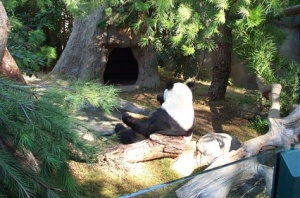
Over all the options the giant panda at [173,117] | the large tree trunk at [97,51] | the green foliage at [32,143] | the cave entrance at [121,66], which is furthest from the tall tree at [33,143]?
the cave entrance at [121,66]

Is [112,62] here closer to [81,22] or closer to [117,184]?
[81,22]

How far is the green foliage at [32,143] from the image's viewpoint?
1.62 meters

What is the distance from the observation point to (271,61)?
448 cm

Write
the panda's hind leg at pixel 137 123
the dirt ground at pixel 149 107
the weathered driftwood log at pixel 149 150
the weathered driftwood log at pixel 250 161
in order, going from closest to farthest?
1. the weathered driftwood log at pixel 250 161
2. the dirt ground at pixel 149 107
3. the weathered driftwood log at pixel 149 150
4. the panda's hind leg at pixel 137 123

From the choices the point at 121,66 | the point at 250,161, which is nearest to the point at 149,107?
the point at 121,66

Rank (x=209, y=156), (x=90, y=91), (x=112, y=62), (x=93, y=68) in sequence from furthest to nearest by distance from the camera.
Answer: (x=112, y=62), (x=93, y=68), (x=209, y=156), (x=90, y=91)

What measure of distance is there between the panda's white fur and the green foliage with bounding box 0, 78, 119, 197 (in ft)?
7.05

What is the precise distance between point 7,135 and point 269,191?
3.39 ft

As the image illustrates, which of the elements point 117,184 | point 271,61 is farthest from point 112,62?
point 117,184

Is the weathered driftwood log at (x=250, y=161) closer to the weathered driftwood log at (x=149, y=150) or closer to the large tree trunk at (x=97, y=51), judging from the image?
the weathered driftwood log at (x=149, y=150)

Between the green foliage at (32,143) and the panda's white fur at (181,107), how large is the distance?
7.05 feet

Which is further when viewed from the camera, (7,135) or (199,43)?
(199,43)

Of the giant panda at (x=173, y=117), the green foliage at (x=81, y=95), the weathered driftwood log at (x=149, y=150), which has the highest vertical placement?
the green foliage at (x=81, y=95)

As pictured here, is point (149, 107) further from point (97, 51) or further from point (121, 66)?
point (121, 66)
